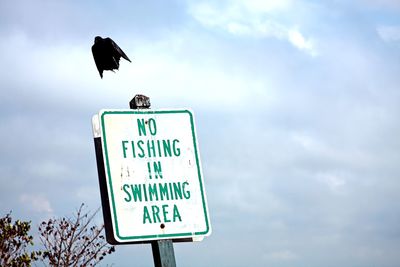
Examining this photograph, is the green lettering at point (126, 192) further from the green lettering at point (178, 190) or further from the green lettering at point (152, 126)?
the green lettering at point (152, 126)

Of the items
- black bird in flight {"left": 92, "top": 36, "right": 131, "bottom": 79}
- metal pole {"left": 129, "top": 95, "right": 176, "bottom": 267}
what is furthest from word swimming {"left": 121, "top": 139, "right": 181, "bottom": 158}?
black bird in flight {"left": 92, "top": 36, "right": 131, "bottom": 79}

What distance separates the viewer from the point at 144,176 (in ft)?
13.8

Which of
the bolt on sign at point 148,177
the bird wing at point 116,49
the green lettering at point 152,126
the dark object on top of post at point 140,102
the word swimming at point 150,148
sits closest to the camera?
the bolt on sign at point 148,177

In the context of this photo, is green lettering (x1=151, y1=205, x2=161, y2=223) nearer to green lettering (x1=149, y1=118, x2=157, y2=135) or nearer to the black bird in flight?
green lettering (x1=149, y1=118, x2=157, y2=135)

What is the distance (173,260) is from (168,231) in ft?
0.61

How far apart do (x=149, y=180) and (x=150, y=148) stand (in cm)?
22

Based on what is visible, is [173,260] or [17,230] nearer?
[173,260]

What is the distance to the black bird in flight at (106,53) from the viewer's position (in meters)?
4.90

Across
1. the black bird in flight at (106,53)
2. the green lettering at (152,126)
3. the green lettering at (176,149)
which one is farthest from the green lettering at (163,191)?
the black bird in flight at (106,53)

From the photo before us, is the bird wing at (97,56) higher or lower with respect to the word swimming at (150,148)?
higher

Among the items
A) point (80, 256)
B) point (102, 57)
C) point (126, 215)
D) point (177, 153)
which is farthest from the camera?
point (80, 256)

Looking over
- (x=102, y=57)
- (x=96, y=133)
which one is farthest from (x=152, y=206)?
(x=102, y=57)

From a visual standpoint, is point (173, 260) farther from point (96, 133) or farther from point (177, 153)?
point (96, 133)

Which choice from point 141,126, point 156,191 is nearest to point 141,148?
point 141,126
